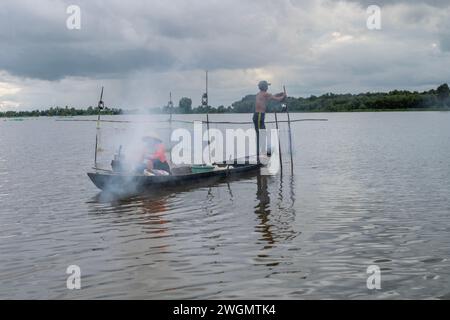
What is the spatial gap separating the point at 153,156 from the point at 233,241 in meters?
9.42

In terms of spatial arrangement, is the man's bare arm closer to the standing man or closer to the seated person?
the standing man

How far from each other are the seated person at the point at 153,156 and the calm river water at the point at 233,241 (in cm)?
128

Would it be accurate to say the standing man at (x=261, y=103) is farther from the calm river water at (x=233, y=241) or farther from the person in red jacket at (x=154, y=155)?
the person in red jacket at (x=154, y=155)

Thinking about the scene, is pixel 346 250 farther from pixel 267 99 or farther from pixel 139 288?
pixel 267 99

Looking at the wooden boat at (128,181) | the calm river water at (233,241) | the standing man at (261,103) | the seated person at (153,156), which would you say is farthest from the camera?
the standing man at (261,103)

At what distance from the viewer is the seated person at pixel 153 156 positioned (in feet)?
67.7

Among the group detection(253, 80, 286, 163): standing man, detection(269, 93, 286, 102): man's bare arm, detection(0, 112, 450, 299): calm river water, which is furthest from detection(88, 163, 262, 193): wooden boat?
detection(269, 93, 286, 102): man's bare arm

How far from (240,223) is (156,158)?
7488 mm

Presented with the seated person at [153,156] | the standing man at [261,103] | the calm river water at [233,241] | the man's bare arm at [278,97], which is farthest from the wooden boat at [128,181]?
the man's bare arm at [278,97]

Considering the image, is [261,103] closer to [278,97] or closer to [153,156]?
[278,97]

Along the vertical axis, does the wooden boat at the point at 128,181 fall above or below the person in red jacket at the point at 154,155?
below

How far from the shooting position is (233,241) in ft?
40.7
